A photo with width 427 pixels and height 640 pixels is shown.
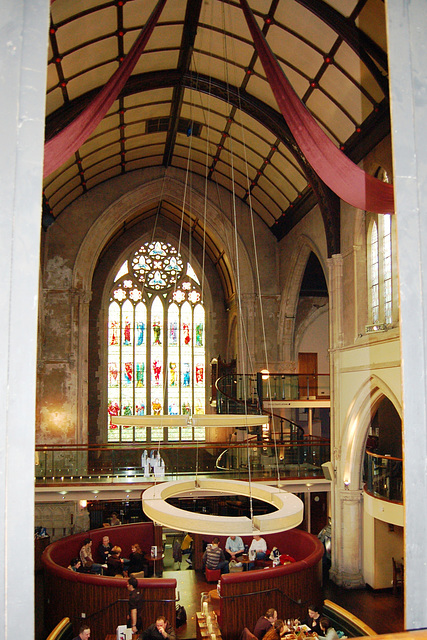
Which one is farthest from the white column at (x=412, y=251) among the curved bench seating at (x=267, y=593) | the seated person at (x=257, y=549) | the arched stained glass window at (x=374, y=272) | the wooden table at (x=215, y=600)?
the arched stained glass window at (x=374, y=272)

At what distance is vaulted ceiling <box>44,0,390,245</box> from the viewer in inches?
380

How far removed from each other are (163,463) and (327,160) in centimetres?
982

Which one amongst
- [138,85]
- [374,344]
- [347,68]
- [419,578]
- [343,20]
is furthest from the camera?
[138,85]

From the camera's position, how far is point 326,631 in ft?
22.4

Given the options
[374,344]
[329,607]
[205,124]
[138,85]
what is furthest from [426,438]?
[205,124]

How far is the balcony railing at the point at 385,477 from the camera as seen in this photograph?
1016 cm

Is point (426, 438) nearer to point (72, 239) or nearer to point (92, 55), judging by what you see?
point (92, 55)

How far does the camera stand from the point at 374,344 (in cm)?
1072

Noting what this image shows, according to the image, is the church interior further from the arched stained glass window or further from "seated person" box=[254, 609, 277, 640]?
"seated person" box=[254, 609, 277, 640]

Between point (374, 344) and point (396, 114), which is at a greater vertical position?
point (396, 114)

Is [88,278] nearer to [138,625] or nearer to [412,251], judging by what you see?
[138,625]

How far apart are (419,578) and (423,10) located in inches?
98.3

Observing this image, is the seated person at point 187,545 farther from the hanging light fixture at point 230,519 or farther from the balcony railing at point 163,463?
the hanging light fixture at point 230,519

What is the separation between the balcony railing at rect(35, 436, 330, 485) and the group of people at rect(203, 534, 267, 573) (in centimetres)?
227
